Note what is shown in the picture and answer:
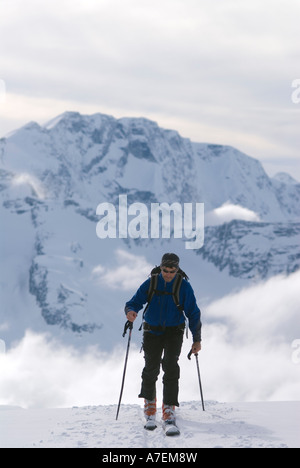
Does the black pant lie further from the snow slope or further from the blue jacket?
the snow slope

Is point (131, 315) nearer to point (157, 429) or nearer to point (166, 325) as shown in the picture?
point (166, 325)

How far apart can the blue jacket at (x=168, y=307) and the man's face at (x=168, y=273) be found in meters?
0.14

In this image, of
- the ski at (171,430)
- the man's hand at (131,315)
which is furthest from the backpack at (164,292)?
the ski at (171,430)

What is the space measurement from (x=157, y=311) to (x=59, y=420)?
10.1 feet

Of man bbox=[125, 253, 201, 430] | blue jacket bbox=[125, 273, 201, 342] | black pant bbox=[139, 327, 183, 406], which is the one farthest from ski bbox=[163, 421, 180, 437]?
blue jacket bbox=[125, 273, 201, 342]

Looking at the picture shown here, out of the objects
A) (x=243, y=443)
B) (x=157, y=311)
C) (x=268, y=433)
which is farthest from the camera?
(x=157, y=311)

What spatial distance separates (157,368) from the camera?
1132 cm

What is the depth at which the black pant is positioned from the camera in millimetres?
11094

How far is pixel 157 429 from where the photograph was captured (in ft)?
35.8

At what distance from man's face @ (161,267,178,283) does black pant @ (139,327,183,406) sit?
2.90 ft

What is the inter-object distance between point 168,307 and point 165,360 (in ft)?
3.00
